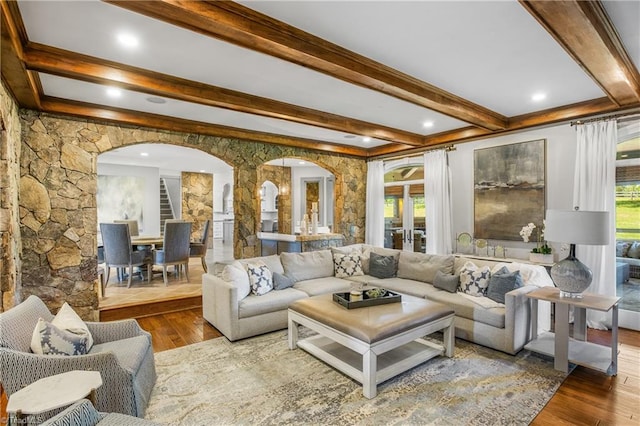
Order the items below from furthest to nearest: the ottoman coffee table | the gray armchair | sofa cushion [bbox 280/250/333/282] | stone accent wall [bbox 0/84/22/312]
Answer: sofa cushion [bbox 280/250/333/282]
stone accent wall [bbox 0/84/22/312]
the ottoman coffee table
the gray armchair

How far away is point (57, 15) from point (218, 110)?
2136mm

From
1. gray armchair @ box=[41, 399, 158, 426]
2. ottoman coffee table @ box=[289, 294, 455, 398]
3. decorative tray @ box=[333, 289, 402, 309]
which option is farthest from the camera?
decorative tray @ box=[333, 289, 402, 309]

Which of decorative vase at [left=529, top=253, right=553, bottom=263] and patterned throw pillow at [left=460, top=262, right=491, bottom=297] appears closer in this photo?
patterned throw pillow at [left=460, top=262, right=491, bottom=297]

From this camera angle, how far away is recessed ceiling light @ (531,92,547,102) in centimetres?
378

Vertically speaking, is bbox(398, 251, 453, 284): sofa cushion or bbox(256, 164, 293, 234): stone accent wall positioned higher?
bbox(256, 164, 293, 234): stone accent wall

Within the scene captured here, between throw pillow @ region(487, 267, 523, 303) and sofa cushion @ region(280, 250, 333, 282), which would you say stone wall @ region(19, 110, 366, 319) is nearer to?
sofa cushion @ region(280, 250, 333, 282)

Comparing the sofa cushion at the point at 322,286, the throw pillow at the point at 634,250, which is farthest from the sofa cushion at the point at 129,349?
the throw pillow at the point at 634,250

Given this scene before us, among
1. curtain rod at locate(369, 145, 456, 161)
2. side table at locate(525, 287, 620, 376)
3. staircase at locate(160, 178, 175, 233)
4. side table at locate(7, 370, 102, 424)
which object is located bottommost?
side table at locate(525, 287, 620, 376)

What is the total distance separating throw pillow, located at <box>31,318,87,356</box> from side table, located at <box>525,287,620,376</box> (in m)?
3.78

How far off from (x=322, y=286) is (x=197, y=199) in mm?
8294

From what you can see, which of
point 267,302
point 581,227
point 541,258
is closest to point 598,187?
point 541,258

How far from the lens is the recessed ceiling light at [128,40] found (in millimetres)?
2463

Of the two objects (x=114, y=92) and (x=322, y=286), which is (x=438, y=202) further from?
(x=114, y=92)

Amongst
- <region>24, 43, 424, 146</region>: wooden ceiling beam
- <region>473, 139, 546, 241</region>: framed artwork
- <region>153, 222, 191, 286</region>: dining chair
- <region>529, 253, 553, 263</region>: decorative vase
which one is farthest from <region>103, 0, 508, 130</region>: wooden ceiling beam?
<region>153, 222, 191, 286</region>: dining chair
